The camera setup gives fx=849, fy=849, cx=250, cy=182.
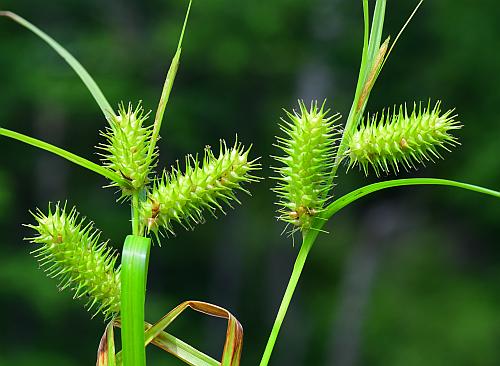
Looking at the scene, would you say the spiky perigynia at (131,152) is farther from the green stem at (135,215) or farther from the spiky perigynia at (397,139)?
the spiky perigynia at (397,139)

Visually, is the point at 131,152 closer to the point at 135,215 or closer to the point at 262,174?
the point at 135,215

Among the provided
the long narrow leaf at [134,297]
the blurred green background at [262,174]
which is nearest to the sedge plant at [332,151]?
the long narrow leaf at [134,297]

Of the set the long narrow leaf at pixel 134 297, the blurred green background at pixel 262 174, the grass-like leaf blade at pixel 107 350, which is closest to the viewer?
the long narrow leaf at pixel 134 297

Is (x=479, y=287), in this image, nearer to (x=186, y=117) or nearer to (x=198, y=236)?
(x=198, y=236)

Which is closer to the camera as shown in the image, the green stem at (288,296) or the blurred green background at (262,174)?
the green stem at (288,296)

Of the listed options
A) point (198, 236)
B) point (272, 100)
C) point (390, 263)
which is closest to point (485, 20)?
point (272, 100)

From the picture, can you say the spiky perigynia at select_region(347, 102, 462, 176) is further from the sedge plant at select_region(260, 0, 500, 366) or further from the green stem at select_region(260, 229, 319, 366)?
the green stem at select_region(260, 229, 319, 366)

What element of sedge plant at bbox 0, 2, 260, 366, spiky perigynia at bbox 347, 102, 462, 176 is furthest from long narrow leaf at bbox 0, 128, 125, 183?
spiky perigynia at bbox 347, 102, 462, 176
